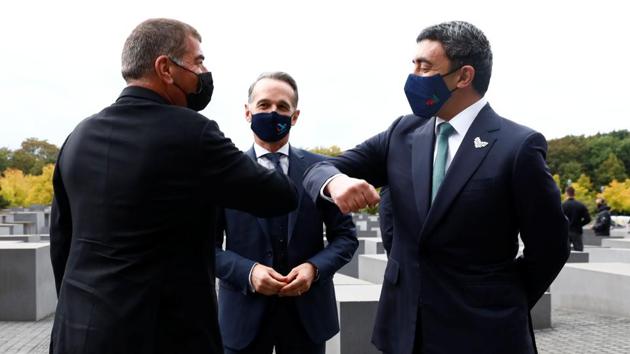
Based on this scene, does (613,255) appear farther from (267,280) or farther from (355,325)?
(267,280)

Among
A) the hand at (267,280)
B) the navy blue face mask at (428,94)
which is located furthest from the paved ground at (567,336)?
the navy blue face mask at (428,94)

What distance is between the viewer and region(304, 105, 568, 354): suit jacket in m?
2.91

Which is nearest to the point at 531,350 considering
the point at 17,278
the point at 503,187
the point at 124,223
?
the point at 503,187

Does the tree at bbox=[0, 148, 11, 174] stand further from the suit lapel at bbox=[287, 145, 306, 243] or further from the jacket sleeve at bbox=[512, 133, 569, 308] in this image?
the jacket sleeve at bbox=[512, 133, 569, 308]

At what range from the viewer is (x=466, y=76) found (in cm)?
318

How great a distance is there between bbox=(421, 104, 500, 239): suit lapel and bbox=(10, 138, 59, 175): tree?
97722mm

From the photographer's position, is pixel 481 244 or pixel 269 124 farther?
pixel 269 124

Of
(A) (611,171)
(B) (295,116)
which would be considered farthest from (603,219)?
(A) (611,171)

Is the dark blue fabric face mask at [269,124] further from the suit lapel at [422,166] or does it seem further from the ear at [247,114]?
the suit lapel at [422,166]

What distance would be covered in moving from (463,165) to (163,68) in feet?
4.16

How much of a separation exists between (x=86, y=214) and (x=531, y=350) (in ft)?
6.11

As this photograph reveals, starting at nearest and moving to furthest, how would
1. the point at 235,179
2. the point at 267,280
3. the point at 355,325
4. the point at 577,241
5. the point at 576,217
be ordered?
the point at 235,179 → the point at 267,280 → the point at 355,325 → the point at 576,217 → the point at 577,241

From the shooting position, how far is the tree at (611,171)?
289 ft

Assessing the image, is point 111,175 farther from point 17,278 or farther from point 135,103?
point 17,278
